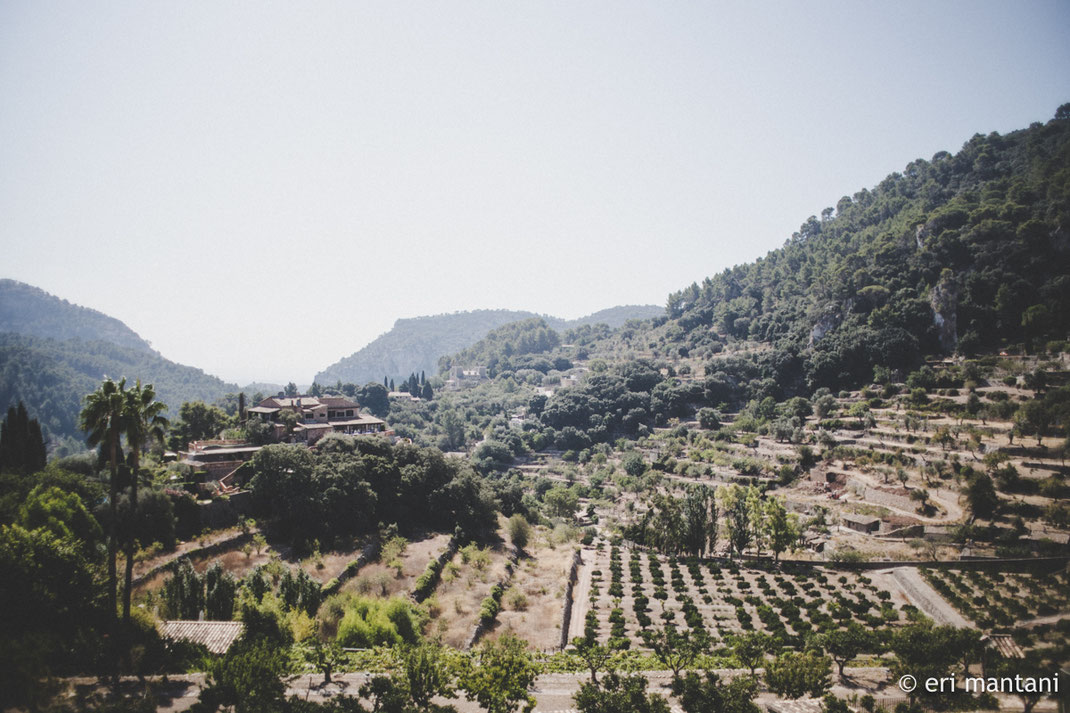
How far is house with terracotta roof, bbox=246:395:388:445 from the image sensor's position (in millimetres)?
51375

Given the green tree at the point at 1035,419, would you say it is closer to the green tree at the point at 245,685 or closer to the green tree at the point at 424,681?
the green tree at the point at 424,681

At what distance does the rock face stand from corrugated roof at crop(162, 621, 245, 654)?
313 ft

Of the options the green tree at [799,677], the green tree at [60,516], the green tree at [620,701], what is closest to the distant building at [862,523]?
the green tree at [799,677]

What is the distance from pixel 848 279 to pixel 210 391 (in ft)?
697

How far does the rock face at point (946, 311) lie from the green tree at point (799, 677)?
78316mm

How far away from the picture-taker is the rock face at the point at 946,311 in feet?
259

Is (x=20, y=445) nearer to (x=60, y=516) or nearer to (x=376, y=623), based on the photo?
(x=60, y=516)

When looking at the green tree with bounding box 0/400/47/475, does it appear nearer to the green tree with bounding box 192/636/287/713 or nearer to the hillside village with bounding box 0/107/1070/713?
the hillside village with bounding box 0/107/1070/713

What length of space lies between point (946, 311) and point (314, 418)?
9286 centimetres

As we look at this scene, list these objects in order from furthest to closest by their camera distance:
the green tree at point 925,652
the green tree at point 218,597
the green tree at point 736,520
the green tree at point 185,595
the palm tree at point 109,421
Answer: the green tree at point 736,520 → the green tree at point 218,597 → the green tree at point 185,595 → the green tree at point 925,652 → the palm tree at point 109,421

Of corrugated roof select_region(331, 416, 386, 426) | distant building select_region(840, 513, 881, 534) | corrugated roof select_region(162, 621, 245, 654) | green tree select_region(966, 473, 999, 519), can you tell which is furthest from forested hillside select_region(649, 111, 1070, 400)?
corrugated roof select_region(162, 621, 245, 654)

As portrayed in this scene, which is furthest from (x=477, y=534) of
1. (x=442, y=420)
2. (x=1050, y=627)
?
(x=442, y=420)

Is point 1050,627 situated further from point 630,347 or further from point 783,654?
point 630,347

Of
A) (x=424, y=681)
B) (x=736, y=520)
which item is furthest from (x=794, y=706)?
(x=736, y=520)
